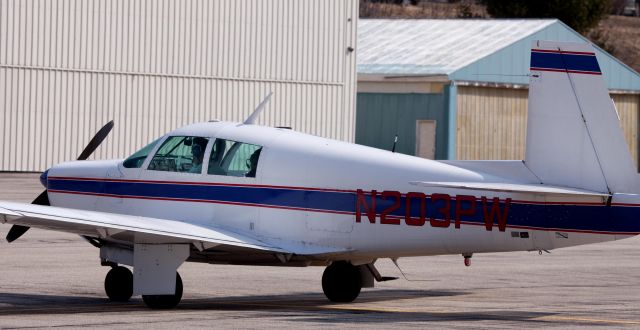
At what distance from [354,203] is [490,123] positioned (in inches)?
1295

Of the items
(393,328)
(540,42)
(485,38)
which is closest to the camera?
(393,328)

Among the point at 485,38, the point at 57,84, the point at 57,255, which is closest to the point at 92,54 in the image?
the point at 57,84

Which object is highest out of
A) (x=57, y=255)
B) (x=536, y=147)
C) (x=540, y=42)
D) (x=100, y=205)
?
(x=540, y=42)

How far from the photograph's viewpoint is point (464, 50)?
46500 mm

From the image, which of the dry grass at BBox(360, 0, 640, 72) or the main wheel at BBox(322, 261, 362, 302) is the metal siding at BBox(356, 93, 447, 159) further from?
the dry grass at BBox(360, 0, 640, 72)

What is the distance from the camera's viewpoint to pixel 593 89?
12547 mm

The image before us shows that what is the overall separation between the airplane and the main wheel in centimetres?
1

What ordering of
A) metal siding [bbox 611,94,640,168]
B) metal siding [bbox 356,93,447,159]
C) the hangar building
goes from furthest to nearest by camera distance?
metal siding [bbox 611,94,640,168]
metal siding [bbox 356,93,447,159]
the hangar building

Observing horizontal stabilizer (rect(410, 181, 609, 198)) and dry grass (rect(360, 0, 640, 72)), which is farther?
dry grass (rect(360, 0, 640, 72))

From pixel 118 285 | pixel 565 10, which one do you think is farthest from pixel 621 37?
pixel 118 285

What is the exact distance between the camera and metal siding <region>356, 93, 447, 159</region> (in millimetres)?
45000

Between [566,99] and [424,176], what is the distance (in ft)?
5.33

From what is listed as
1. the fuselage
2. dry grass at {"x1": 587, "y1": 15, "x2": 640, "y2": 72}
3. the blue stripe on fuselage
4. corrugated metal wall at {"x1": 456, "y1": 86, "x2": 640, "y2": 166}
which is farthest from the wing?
dry grass at {"x1": 587, "y1": 15, "x2": 640, "y2": 72}

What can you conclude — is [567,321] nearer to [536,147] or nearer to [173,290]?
[536,147]
